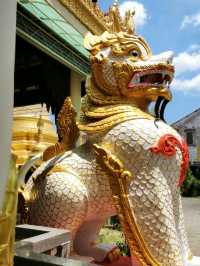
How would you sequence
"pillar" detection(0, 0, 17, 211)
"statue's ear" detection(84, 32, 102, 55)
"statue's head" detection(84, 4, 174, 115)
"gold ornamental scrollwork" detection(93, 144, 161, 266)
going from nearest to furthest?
"pillar" detection(0, 0, 17, 211), "gold ornamental scrollwork" detection(93, 144, 161, 266), "statue's head" detection(84, 4, 174, 115), "statue's ear" detection(84, 32, 102, 55)

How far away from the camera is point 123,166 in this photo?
267 centimetres

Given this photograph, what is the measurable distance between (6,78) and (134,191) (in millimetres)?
1483

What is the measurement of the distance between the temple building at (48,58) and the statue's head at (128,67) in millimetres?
1708

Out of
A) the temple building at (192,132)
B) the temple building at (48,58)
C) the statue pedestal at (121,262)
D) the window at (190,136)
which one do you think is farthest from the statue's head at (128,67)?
the window at (190,136)

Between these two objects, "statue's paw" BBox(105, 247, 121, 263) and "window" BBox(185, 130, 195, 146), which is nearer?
"statue's paw" BBox(105, 247, 121, 263)

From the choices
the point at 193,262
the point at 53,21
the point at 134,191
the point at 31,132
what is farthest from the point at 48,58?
the point at 193,262

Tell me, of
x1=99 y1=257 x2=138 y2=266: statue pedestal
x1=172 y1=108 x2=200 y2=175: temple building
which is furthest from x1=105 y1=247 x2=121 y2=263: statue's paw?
x1=172 y1=108 x2=200 y2=175: temple building

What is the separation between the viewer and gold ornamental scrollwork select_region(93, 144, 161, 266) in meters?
2.57

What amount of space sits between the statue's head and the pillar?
1.49 m

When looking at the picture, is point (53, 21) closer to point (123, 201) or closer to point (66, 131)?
point (66, 131)

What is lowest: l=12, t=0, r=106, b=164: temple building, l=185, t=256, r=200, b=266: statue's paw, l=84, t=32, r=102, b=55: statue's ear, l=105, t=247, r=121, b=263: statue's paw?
l=105, t=247, r=121, b=263: statue's paw

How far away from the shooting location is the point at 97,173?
2.74 meters

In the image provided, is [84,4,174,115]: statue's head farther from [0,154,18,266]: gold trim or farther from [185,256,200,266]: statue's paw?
[0,154,18,266]: gold trim

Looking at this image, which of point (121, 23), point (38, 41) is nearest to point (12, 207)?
point (121, 23)
